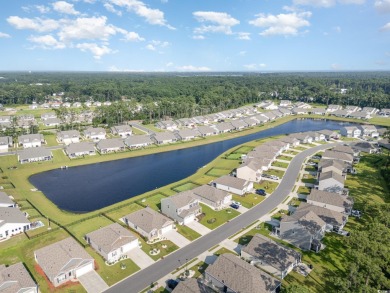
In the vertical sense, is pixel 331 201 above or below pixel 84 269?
above

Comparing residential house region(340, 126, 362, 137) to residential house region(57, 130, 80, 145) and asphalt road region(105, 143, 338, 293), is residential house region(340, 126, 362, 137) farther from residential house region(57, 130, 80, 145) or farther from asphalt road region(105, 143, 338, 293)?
residential house region(57, 130, 80, 145)

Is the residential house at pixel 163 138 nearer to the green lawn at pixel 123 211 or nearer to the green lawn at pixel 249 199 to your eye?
the green lawn at pixel 123 211

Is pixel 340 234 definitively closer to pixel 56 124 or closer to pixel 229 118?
pixel 229 118

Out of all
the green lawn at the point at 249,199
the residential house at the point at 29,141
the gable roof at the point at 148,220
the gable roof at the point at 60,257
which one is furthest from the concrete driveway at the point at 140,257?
the residential house at the point at 29,141

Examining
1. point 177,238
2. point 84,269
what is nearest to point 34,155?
point 84,269

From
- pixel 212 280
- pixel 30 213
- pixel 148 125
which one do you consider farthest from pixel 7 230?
pixel 148 125

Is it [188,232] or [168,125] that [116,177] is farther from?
[168,125]
